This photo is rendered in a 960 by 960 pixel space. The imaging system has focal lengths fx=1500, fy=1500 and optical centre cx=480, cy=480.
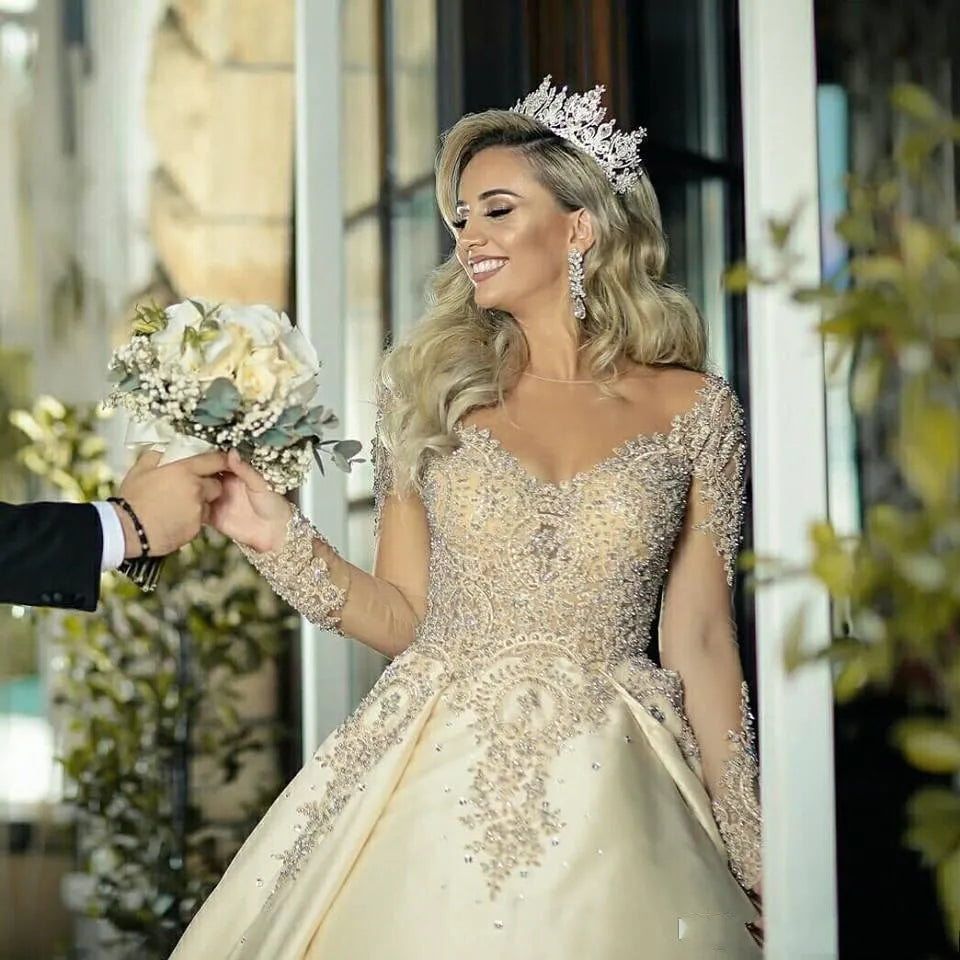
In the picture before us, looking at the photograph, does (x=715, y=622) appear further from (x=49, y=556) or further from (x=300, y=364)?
(x=49, y=556)

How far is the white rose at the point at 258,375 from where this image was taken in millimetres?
2119

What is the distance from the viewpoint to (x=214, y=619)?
3680 mm

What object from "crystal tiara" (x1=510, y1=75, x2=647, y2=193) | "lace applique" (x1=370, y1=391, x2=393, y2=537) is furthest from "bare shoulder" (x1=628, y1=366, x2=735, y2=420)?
"lace applique" (x1=370, y1=391, x2=393, y2=537)

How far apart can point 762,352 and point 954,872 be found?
1096 millimetres

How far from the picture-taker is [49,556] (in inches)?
81.4

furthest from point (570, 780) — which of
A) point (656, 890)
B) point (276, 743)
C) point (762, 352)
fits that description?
point (276, 743)

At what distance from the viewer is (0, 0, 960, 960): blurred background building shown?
329cm

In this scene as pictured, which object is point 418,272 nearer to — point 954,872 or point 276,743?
point 276,743

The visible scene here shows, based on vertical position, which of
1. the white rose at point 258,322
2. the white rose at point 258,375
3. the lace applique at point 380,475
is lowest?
the lace applique at point 380,475

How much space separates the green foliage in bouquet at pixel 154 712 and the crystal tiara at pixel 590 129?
1.32 meters

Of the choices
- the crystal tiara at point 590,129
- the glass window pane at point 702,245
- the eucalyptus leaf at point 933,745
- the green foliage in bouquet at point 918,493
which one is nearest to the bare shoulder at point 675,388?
the crystal tiara at point 590,129

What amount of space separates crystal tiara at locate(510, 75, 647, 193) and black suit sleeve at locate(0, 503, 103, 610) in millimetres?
1147

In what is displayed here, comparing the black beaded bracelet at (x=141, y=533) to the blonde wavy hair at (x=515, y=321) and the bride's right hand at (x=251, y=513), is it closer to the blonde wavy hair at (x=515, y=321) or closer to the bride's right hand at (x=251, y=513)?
the bride's right hand at (x=251, y=513)

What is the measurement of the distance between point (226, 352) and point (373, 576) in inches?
24.2
